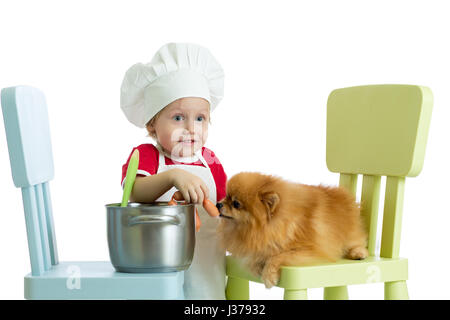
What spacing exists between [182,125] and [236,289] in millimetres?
567

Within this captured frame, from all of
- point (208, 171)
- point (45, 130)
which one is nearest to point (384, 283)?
point (208, 171)

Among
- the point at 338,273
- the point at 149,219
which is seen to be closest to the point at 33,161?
the point at 149,219

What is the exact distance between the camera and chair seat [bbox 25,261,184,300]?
1.73 meters

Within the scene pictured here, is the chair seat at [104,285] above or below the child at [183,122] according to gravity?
below

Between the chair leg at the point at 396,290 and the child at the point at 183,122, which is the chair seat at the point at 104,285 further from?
the chair leg at the point at 396,290

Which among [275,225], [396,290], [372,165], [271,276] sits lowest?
[396,290]

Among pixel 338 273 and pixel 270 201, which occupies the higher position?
pixel 270 201

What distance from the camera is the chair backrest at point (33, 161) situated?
5.74ft

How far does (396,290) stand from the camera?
6.63 feet

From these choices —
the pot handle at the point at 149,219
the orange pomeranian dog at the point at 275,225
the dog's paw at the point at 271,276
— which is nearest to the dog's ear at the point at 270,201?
the orange pomeranian dog at the point at 275,225

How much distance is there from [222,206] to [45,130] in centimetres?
56

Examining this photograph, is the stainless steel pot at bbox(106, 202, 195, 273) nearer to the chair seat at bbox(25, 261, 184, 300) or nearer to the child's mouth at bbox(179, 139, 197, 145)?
the chair seat at bbox(25, 261, 184, 300)

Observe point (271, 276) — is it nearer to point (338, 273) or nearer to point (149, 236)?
point (338, 273)

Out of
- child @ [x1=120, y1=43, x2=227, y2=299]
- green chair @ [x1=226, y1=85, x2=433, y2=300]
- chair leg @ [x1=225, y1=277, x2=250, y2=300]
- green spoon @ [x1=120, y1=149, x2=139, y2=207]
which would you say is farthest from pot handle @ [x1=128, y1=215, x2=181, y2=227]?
chair leg @ [x1=225, y1=277, x2=250, y2=300]
